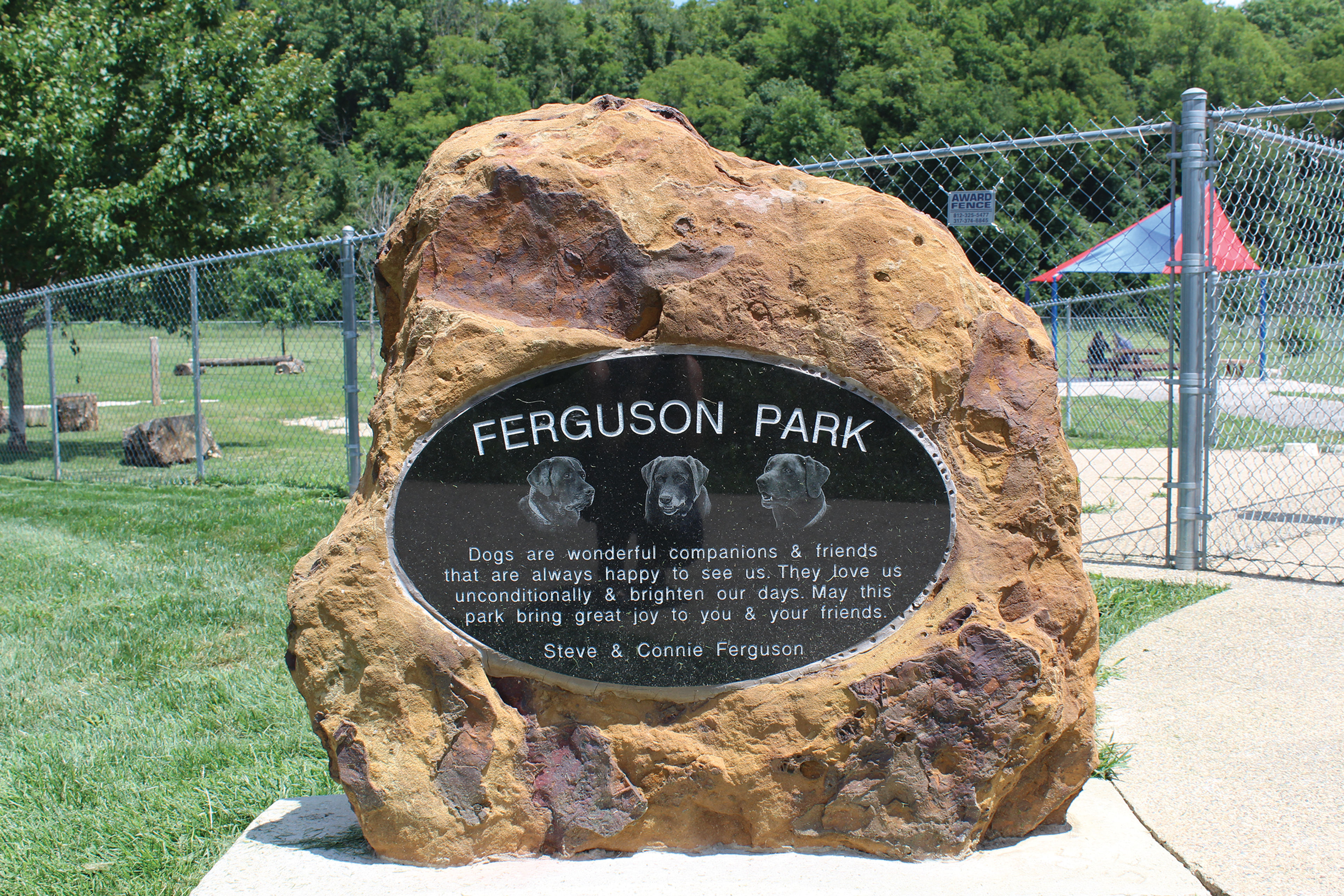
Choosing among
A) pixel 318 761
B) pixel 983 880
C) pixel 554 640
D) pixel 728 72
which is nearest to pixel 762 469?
→ pixel 554 640

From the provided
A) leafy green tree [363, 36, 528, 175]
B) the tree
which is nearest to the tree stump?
the tree

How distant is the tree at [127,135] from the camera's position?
1054 centimetres

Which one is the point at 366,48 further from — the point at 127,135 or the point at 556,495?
the point at 556,495

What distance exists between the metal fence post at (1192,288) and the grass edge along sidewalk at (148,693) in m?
0.71

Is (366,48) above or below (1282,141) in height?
above

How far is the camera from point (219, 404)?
1628cm

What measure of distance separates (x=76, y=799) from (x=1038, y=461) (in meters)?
3.00

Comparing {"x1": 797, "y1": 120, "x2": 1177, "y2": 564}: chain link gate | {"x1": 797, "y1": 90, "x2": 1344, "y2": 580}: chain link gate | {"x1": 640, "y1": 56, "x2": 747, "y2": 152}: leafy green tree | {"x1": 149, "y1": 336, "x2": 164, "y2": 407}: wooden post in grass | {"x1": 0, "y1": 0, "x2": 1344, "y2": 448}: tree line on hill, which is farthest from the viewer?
{"x1": 640, "y1": 56, "x2": 747, "y2": 152}: leafy green tree

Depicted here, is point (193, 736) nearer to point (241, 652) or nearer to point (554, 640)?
point (241, 652)

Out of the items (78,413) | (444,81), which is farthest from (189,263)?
(444,81)

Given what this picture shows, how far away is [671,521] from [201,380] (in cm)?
1194

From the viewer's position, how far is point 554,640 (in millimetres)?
2582

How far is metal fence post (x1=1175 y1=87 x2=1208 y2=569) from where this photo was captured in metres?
5.30

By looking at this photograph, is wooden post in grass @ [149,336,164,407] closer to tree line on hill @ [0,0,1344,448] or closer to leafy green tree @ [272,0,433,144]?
tree line on hill @ [0,0,1344,448]
